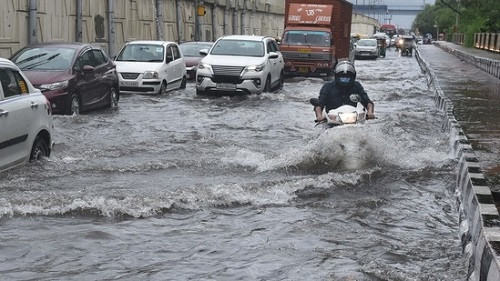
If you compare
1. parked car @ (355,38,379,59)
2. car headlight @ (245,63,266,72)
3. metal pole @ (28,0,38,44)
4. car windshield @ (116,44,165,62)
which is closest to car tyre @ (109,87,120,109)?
car windshield @ (116,44,165,62)

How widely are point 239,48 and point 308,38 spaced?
8243 millimetres

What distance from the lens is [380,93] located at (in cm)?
2655

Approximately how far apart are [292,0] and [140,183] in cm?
2436

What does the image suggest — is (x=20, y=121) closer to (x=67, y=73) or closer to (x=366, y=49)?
(x=67, y=73)

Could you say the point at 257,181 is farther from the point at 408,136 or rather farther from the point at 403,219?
the point at 408,136

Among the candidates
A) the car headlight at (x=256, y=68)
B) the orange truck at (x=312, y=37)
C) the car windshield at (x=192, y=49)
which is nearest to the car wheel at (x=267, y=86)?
the car headlight at (x=256, y=68)

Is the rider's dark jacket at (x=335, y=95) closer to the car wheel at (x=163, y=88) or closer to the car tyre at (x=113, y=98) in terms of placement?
the car tyre at (x=113, y=98)

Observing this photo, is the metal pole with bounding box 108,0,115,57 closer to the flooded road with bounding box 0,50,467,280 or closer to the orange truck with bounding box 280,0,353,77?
the orange truck with bounding box 280,0,353,77

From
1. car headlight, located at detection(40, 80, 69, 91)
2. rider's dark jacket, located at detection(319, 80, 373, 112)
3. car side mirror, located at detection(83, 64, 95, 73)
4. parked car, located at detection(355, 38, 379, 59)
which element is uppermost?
rider's dark jacket, located at detection(319, 80, 373, 112)

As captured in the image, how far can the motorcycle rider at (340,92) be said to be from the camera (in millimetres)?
10430

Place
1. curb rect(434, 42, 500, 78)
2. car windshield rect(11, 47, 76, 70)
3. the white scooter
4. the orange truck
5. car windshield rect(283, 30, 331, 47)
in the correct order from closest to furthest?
the white scooter, car windshield rect(11, 47, 76, 70), the orange truck, car windshield rect(283, 30, 331, 47), curb rect(434, 42, 500, 78)

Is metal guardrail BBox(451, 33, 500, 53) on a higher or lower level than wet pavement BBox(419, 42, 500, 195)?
lower

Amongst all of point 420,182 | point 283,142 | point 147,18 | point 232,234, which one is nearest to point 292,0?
point 147,18

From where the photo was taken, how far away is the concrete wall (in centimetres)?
2403
